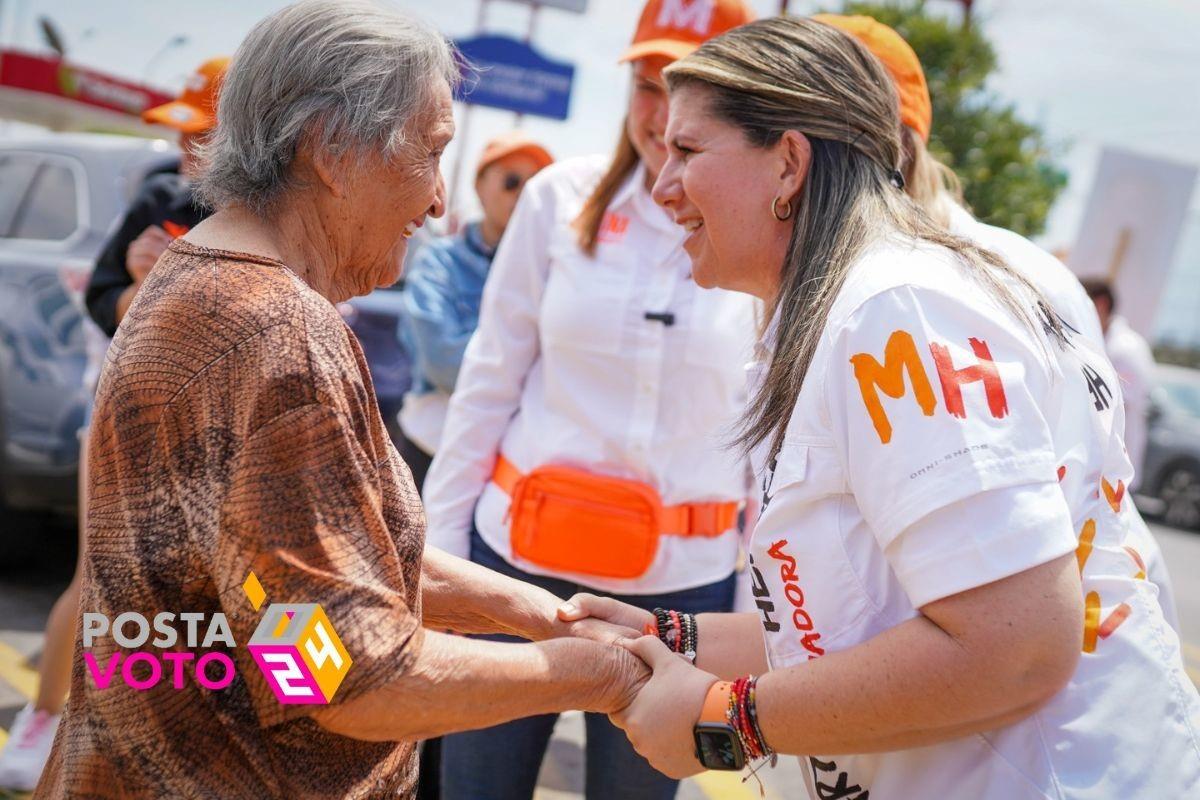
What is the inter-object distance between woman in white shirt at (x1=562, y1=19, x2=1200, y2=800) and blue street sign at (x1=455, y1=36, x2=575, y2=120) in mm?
10568

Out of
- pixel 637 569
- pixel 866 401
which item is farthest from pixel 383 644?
pixel 637 569

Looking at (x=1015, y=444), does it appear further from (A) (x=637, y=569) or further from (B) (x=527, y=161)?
(B) (x=527, y=161)

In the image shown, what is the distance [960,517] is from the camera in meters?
1.38

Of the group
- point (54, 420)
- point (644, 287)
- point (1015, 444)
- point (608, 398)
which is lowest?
point (54, 420)

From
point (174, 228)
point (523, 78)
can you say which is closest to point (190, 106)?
point (174, 228)

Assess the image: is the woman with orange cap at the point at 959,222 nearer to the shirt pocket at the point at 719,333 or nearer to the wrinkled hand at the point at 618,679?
the shirt pocket at the point at 719,333

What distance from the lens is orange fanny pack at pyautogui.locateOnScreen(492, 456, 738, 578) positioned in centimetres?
254

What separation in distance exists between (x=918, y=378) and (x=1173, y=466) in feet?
44.1

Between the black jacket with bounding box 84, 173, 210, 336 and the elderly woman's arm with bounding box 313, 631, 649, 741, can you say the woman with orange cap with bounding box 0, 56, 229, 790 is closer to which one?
the black jacket with bounding box 84, 173, 210, 336

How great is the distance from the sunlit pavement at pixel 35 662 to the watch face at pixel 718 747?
1484 mm

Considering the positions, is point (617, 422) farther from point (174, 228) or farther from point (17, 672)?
point (17, 672)

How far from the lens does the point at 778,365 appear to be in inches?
67.3

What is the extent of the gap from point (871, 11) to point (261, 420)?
1260 centimetres

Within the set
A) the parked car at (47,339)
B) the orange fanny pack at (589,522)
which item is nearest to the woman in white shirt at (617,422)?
the orange fanny pack at (589,522)
